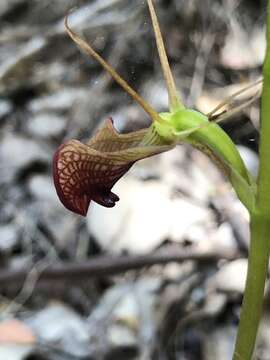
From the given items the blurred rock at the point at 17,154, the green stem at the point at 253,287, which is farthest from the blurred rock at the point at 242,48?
the green stem at the point at 253,287

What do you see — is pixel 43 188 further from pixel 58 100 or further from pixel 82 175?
pixel 82 175

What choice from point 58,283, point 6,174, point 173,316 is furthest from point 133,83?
point 173,316

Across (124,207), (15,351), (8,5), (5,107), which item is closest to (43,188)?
(124,207)

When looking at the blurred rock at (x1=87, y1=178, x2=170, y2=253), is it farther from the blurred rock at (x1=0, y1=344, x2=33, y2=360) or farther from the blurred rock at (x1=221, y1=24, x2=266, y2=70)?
the blurred rock at (x1=221, y1=24, x2=266, y2=70)

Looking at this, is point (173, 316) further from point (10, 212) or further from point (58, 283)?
point (10, 212)

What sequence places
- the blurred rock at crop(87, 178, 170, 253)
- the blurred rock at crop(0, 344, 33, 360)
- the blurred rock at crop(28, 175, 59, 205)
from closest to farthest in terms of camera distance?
the blurred rock at crop(0, 344, 33, 360) → the blurred rock at crop(87, 178, 170, 253) → the blurred rock at crop(28, 175, 59, 205)

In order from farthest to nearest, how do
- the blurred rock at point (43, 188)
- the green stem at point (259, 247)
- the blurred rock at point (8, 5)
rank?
the blurred rock at point (8, 5), the blurred rock at point (43, 188), the green stem at point (259, 247)

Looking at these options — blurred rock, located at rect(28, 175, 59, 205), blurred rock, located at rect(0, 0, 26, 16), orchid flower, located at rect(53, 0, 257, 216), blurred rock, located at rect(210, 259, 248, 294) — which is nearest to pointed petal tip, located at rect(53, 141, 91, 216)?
orchid flower, located at rect(53, 0, 257, 216)

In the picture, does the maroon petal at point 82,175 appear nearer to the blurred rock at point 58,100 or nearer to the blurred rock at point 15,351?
the blurred rock at point 15,351
